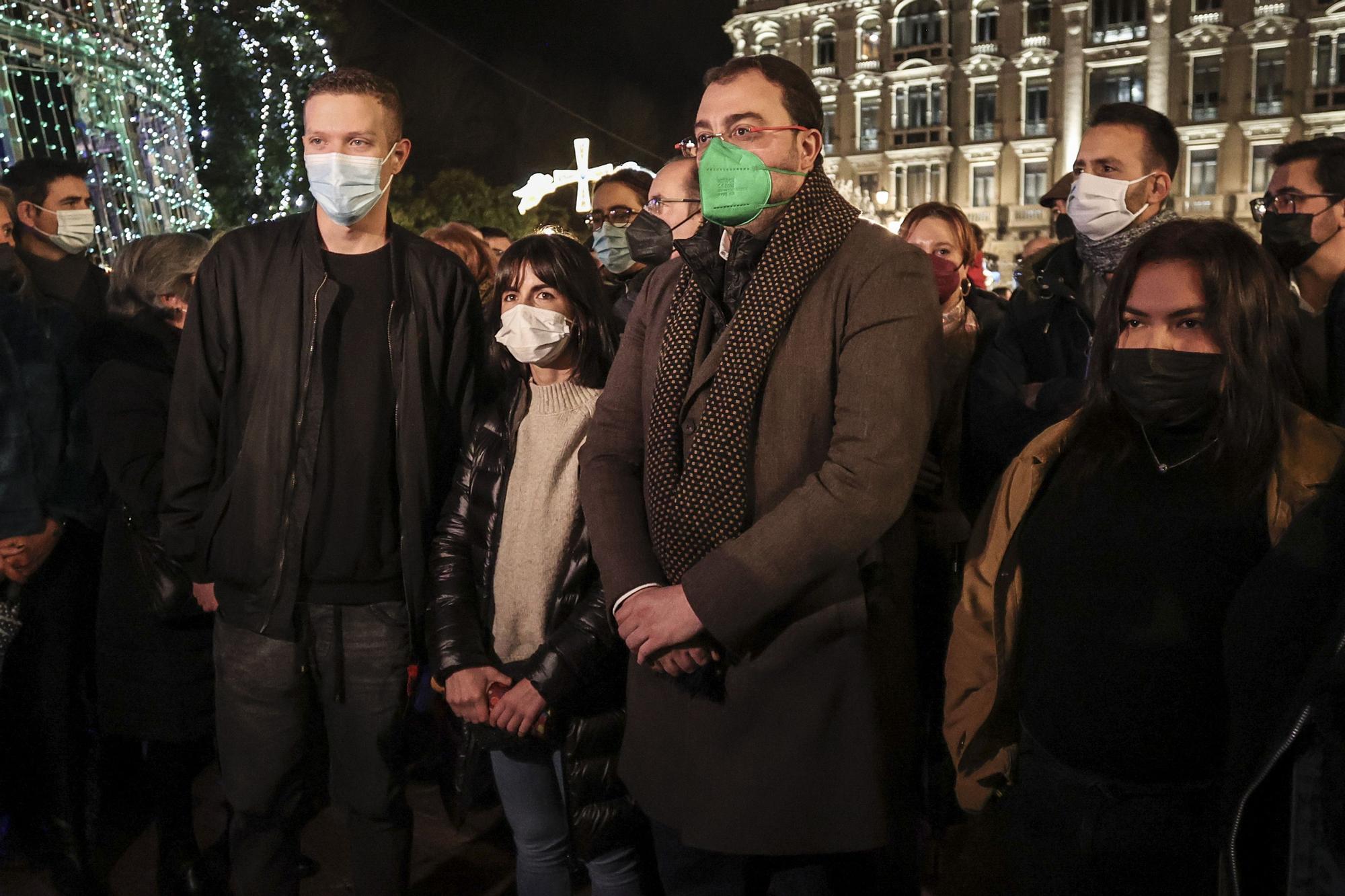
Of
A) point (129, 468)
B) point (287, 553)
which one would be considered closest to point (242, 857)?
point (287, 553)

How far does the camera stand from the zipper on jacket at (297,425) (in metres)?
2.96

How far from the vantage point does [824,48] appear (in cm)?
4534

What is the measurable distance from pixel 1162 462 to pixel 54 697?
3820 millimetres

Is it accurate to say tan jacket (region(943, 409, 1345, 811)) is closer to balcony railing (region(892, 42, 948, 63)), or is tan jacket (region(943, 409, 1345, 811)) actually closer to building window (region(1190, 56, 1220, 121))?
building window (region(1190, 56, 1220, 121))

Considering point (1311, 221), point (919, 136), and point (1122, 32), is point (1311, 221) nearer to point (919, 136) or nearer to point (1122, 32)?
point (1122, 32)

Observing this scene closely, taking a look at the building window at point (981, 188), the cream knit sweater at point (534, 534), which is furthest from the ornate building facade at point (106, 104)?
the building window at point (981, 188)

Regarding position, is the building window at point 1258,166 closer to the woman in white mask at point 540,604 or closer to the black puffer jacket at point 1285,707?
→ the woman in white mask at point 540,604

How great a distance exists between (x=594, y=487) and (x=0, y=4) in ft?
21.6

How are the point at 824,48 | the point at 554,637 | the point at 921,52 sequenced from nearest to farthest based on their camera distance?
the point at 554,637 < the point at 921,52 < the point at 824,48

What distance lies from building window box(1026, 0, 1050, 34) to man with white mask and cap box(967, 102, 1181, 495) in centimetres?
4351

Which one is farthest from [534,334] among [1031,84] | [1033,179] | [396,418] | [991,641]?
[1031,84]

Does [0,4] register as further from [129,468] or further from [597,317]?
[597,317]

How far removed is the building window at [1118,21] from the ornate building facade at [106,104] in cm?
3895

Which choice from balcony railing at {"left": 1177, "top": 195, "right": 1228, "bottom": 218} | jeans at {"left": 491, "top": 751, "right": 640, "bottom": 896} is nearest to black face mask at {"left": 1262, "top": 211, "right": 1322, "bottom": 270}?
jeans at {"left": 491, "top": 751, "right": 640, "bottom": 896}
